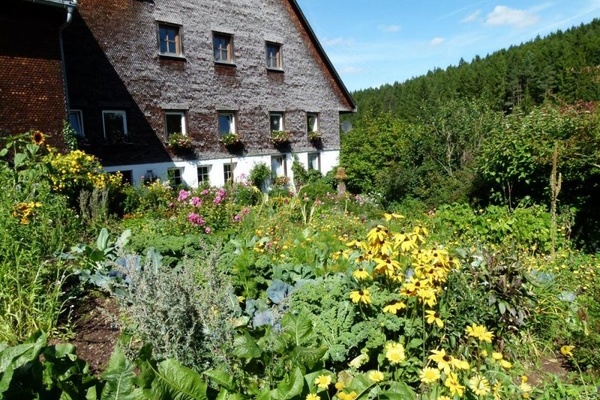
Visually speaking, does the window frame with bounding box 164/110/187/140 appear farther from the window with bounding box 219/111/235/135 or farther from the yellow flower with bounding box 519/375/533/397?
the yellow flower with bounding box 519/375/533/397

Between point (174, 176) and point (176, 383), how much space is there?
1444 cm

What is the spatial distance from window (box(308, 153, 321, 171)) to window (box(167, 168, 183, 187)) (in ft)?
23.9

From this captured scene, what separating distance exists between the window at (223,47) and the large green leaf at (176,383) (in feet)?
54.6

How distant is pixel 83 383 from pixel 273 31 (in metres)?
19.1

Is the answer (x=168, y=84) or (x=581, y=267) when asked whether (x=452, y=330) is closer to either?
A: (x=581, y=267)

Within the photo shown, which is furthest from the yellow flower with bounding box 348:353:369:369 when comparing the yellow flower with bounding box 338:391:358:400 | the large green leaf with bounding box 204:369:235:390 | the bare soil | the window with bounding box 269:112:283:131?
the window with bounding box 269:112:283:131

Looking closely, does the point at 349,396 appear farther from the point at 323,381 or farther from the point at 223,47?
the point at 223,47

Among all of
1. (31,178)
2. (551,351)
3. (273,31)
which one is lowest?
(551,351)

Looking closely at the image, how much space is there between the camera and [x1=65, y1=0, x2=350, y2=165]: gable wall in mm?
13508

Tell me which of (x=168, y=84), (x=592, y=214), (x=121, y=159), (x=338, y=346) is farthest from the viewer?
(x=168, y=84)

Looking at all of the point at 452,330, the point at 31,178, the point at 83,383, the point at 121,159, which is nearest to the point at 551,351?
the point at 452,330

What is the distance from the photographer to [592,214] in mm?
7469

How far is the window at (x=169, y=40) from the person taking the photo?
1549cm

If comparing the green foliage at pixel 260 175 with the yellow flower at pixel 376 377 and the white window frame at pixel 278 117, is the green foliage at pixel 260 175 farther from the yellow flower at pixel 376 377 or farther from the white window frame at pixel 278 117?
the yellow flower at pixel 376 377
